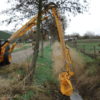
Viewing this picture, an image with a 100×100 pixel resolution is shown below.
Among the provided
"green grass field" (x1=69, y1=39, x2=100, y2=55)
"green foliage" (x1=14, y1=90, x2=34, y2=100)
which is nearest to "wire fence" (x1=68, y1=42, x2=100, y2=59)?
"green grass field" (x1=69, y1=39, x2=100, y2=55)

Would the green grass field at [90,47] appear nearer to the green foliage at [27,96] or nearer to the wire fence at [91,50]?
the wire fence at [91,50]

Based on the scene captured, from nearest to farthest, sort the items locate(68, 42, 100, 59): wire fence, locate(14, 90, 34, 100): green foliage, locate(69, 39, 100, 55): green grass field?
locate(14, 90, 34, 100): green foliage → locate(68, 42, 100, 59): wire fence → locate(69, 39, 100, 55): green grass field

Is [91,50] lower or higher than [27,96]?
higher

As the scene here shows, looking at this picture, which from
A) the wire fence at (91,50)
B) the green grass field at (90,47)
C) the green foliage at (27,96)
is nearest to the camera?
the green foliage at (27,96)

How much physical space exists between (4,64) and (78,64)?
5.36 meters

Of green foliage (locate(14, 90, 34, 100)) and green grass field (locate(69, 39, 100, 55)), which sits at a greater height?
green grass field (locate(69, 39, 100, 55))

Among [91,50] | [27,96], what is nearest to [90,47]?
[91,50]

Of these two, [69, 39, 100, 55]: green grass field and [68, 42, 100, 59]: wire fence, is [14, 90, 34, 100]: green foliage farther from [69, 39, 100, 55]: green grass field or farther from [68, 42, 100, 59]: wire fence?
[69, 39, 100, 55]: green grass field

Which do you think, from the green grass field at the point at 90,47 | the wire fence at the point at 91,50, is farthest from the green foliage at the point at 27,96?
the green grass field at the point at 90,47

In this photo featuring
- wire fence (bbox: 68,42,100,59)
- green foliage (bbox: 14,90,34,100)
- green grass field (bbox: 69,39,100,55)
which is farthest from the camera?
green grass field (bbox: 69,39,100,55)

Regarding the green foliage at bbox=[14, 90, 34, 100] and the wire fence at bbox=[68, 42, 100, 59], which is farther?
the wire fence at bbox=[68, 42, 100, 59]

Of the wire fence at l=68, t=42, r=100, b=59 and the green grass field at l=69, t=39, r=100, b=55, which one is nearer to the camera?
the wire fence at l=68, t=42, r=100, b=59

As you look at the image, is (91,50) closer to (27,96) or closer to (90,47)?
(90,47)

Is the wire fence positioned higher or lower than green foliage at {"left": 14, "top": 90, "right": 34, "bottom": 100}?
higher
